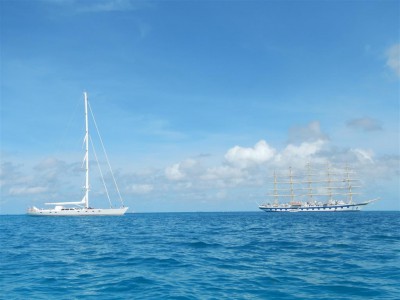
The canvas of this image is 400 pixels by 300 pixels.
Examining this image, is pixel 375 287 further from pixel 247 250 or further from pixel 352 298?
pixel 247 250

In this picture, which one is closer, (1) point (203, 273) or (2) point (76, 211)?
(1) point (203, 273)

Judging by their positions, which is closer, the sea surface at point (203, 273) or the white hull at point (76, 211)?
the sea surface at point (203, 273)

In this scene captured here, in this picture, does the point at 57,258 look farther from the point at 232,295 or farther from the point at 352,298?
the point at 352,298

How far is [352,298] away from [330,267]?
22.3 ft

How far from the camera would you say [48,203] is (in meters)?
132

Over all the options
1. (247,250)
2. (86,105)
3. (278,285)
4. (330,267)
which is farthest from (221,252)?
(86,105)

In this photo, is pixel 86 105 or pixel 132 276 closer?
pixel 132 276

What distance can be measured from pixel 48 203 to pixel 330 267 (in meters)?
128

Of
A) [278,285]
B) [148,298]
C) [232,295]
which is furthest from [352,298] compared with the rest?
[148,298]

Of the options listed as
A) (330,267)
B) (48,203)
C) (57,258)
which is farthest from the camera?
(48,203)

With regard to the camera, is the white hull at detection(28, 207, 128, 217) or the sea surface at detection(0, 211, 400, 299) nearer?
the sea surface at detection(0, 211, 400, 299)

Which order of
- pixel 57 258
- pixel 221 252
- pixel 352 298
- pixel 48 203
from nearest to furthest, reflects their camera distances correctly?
pixel 352 298, pixel 57 258, pixel 221 252, pixel 48 203

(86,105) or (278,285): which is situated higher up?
(86,105)

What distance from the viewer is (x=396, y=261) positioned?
23.7 m
